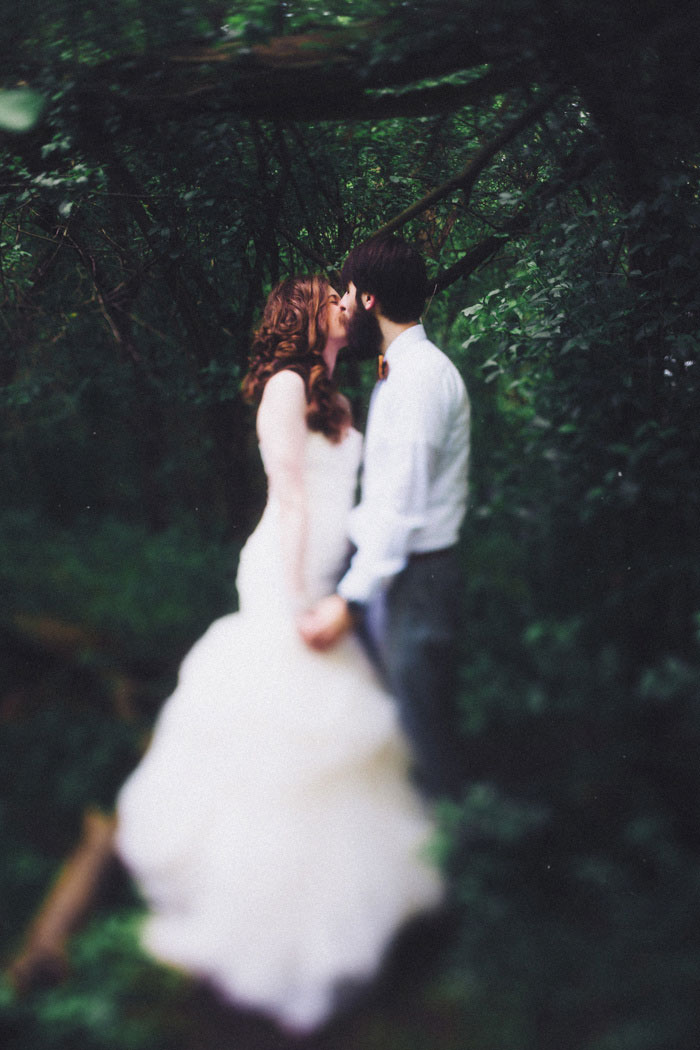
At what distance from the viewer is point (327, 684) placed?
181cm

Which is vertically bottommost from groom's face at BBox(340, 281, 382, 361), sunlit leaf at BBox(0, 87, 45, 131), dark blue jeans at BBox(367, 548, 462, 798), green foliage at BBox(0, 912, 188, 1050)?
green foliage at BBox(0, 912, 188, 1050)

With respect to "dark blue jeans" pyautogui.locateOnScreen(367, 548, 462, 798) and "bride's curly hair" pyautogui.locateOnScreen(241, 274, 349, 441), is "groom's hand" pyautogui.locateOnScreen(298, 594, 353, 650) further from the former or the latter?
"bride's curly hair" pyautogui.locateOnScreen(241, 274, 349, 441)

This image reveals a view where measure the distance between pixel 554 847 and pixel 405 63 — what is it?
72.0 inches

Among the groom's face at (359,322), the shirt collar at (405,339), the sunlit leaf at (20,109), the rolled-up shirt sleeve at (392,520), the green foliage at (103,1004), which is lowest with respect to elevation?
the green foliage at (103,1004)

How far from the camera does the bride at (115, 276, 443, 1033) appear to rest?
174 centimetres

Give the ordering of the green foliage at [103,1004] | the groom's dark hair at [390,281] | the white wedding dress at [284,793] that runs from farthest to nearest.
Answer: the groom's dark hair at [390,281] < the white wedding dress at [284,793] < the green foliage at [103,1004]

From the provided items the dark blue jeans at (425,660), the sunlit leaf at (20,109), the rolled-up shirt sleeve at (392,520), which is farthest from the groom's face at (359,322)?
the sunlit leaf at (20,109)

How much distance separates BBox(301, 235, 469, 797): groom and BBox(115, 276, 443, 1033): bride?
0.17ft

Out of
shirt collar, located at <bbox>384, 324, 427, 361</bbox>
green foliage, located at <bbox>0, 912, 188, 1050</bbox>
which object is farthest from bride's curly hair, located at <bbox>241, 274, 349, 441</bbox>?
green foliage, located at <bbox>0, 912, 188, 1050</bbox>

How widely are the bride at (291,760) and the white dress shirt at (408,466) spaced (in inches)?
2.8

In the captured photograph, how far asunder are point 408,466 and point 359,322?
36 centimetres

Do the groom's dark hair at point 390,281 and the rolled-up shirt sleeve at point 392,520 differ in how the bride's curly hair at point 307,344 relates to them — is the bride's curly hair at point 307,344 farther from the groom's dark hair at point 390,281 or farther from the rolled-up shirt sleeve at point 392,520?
the rolled-up shirt sleeve at point 392,520

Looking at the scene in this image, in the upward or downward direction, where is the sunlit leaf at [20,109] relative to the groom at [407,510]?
upward

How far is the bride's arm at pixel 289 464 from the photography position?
180 cm
